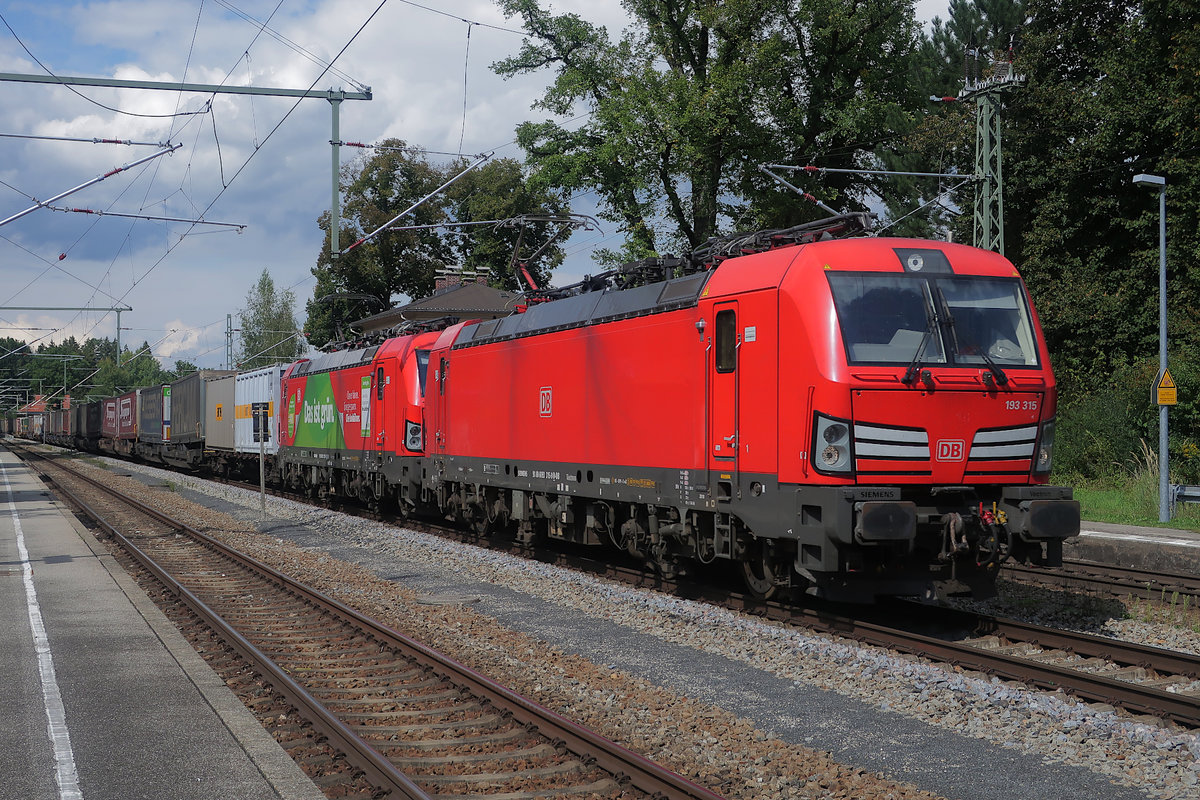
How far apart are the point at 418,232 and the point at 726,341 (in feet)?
179

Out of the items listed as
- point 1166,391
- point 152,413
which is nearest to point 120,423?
point 152,413

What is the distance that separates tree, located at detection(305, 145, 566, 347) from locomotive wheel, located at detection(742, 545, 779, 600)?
47934mm

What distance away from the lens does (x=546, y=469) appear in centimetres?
1503

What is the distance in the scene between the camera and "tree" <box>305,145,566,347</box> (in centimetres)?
5956

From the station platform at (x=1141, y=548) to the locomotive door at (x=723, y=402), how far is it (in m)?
6.97

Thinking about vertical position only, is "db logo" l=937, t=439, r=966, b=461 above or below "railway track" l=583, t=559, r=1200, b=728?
above

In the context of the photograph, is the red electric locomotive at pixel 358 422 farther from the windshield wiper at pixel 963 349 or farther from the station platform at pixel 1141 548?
the windshield wiper at pixel 963 349

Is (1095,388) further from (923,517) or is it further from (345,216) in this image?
(345,216)

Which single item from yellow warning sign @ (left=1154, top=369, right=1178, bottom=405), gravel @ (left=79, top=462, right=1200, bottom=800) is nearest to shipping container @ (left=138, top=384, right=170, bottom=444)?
gravel @ (left=79, top=462, right=1200, bottom=800)

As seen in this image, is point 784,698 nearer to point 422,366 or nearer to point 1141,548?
point 1141,548

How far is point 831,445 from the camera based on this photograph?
9.34 m

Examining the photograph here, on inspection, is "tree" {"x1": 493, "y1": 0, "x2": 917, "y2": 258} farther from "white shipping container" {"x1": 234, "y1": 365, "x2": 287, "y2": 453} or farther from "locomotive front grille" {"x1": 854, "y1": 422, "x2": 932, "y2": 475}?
"locomotive front grille" {"x1": 854, "y1": 422, "x2": 932, "y2": 475}

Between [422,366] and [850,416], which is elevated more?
[422,366]

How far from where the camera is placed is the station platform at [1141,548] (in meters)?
14.6
